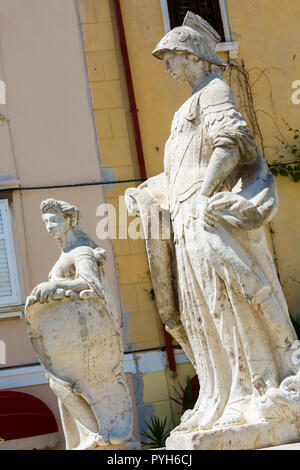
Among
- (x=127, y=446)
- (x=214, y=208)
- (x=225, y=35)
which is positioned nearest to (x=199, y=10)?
(x=225, y=35)

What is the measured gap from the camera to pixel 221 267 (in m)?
6.68

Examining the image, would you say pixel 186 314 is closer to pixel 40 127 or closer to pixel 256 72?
pixel 40 127

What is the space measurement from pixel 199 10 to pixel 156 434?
6.38 m

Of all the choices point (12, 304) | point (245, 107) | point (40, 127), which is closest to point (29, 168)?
point (40, 127)

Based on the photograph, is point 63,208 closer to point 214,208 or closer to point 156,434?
point 214,208

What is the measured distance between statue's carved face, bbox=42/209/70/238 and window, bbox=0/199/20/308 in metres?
6.73

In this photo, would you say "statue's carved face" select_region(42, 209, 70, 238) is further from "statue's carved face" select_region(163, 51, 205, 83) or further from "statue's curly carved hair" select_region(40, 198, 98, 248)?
"statue's carved face" select_region(163, 51, 205, 83)

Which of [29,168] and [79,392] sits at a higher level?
[29,168]

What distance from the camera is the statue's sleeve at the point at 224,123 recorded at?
6.82 m

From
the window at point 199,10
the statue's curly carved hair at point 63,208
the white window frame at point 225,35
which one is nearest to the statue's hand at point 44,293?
the statue's curly carved hair at point 63,208

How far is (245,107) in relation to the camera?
16.3m

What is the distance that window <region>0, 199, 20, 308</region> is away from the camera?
14.9 metres

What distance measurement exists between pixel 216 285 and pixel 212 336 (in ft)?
1.07

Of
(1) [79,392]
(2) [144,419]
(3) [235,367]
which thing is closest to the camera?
(3) [235,367]
